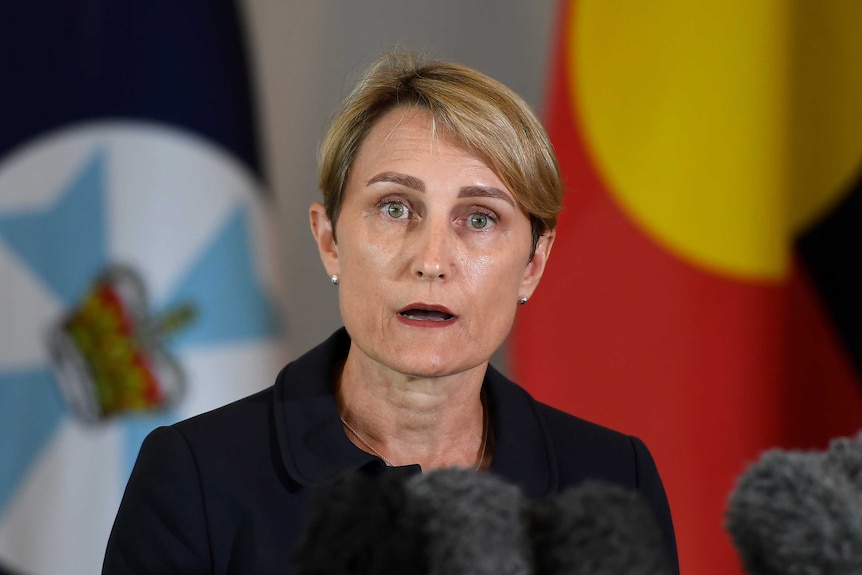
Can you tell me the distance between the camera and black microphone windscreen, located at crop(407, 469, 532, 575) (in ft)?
1.49

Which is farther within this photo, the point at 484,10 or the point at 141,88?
the point at 484,10

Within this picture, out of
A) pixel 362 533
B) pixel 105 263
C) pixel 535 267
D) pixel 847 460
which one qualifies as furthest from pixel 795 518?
pixel 105 263

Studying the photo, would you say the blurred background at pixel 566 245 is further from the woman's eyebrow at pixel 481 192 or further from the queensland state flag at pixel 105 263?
the woman's eyebrow at pixel 481 192

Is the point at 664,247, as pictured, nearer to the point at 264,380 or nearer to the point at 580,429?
the point at 580,429

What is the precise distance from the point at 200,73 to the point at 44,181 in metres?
0.31

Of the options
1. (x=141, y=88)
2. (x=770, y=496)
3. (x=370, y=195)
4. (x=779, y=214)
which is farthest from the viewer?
(x=141, y=88)

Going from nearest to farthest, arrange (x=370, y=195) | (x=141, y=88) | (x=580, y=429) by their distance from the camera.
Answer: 1. (x=370, y=195)
2. (x=580, y=429)
3. (x=141, y=88)

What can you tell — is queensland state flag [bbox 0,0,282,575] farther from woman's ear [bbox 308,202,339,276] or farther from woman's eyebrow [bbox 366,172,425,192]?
woman's eyebrow [bbox 366,172,425,192]

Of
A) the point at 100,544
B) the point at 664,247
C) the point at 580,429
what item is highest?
the point at 664,247

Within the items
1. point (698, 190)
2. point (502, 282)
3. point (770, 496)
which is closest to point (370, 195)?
point (502, 282)

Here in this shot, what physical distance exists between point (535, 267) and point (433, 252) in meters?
0.19

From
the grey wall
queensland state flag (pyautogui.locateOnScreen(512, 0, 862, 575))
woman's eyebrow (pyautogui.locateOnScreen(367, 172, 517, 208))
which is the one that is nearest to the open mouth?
woman's eyebrow (pyautogui.locateOnScreen(367, 172, 517, 208))

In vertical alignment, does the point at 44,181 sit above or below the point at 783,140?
below

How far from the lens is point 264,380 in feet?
5.47
